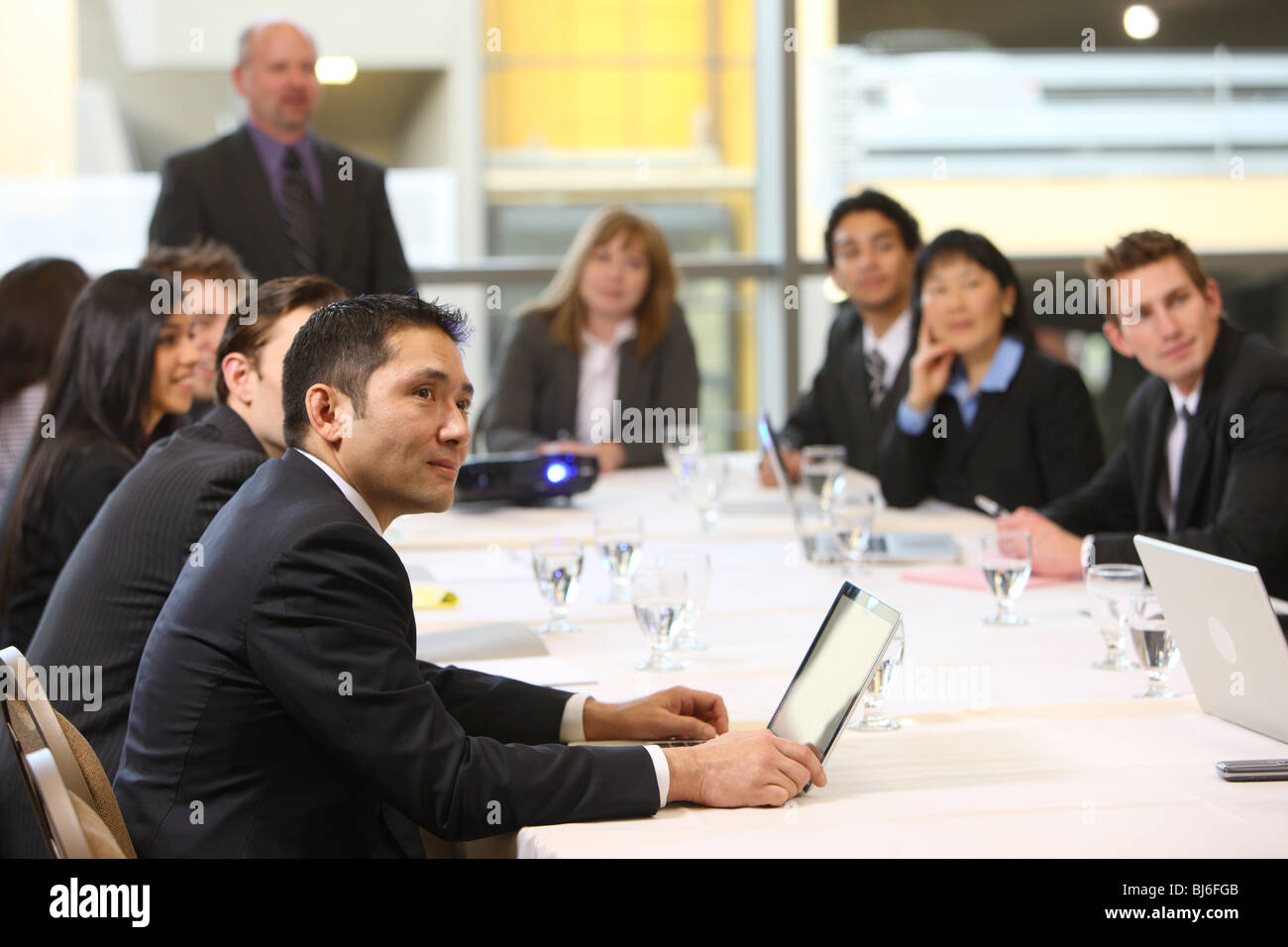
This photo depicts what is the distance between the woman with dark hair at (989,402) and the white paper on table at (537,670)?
1.56 meters

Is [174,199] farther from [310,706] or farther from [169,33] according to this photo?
→ [310,706]

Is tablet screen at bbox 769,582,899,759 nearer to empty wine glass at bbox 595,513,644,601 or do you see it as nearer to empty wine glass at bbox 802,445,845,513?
empty wine glass at bbox 595,513,644,601

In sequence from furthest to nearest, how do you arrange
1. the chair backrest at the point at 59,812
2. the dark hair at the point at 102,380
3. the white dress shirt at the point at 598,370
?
the white dress shirt at the point at 598,370 → the dark hair at the point at 102,380 → the chair backrest at the point at 59,812

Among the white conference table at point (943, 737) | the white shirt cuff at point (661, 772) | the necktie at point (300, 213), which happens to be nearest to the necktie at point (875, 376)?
the white conference table at point (943, 737)

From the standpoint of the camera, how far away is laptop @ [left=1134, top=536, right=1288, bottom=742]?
137 cm

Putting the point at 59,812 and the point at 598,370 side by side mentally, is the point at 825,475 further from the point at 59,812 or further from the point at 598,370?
the point at 59,812

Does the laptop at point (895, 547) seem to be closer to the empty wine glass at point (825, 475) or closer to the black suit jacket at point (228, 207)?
the empty wine glass at point (825, 475)

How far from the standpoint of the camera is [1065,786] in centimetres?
130

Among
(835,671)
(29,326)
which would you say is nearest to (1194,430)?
(835,671)

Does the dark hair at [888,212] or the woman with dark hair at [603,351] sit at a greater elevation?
the dark hair at [888,212]

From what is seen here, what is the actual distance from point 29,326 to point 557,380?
1.60m

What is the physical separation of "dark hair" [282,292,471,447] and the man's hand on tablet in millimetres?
456

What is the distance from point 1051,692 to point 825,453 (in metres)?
1.56

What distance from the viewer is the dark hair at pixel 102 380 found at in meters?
2.29
